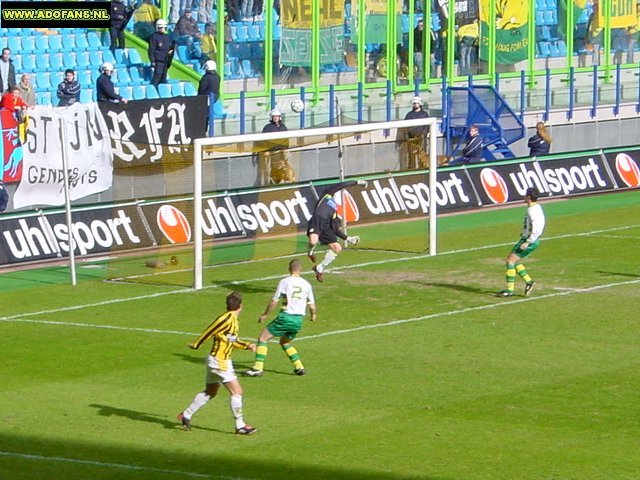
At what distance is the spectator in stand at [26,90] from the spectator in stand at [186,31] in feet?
21.2

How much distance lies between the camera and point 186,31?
132 ft

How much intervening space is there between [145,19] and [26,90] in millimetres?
6579

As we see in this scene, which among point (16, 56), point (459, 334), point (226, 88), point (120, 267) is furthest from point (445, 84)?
point (459, 334)

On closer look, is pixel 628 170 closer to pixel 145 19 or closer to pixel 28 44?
pixel 145 19

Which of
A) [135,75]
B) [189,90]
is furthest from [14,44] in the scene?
[189,90]

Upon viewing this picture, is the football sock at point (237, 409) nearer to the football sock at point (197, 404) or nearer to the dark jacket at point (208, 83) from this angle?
the football sock at point (197, 404)

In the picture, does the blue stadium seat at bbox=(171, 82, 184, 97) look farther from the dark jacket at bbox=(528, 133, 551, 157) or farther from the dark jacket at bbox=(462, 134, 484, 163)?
the dark jacket at bbox=(528, 133, 551, 157)

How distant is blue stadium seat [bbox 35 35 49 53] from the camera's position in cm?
3812

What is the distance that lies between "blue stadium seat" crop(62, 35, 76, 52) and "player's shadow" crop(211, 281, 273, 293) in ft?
45.6

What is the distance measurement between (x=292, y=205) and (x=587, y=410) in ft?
50.8

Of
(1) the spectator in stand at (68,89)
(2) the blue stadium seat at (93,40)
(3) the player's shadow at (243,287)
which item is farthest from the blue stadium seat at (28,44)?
(3) the player's shadow at (243,287)

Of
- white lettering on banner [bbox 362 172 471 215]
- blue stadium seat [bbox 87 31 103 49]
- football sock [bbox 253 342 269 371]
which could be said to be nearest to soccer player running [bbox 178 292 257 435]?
football sock [bbox 253 342 269 371]

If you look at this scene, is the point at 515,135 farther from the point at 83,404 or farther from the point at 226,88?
the point at 83,404

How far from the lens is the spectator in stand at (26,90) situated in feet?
113
